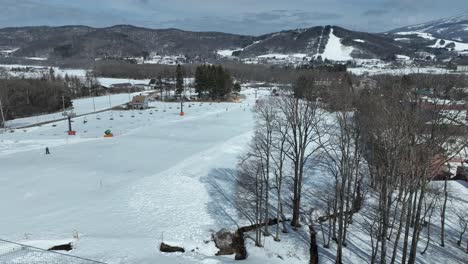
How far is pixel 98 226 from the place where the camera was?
19344mm

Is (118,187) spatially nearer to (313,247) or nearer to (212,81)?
(313,247)

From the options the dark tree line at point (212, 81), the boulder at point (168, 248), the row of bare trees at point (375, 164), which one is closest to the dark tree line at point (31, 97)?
the dark tree line at point (212, 81)

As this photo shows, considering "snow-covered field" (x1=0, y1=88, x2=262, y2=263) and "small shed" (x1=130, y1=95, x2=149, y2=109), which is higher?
"small shed" (x1=130, y1=95, x2=149, y2=109)

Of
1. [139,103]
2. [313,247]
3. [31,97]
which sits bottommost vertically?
[313,247]

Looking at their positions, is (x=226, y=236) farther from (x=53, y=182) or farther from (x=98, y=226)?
(x=53, y=182)

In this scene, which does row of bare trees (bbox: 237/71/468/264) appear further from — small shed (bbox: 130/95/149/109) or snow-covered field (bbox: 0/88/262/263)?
small shed (bbox: 130/95/149/109)

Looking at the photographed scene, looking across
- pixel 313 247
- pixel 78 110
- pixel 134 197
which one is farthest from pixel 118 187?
Result: pixel 78 110

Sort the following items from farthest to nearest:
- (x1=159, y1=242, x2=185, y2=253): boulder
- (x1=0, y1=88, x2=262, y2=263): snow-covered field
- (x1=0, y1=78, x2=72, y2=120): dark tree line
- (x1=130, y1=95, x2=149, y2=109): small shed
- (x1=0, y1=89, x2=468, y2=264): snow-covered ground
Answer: (x1=130, y1=95, x2=149, y2=109): small shed < (x1=0, y1=78, x2=72, y2=120): dark tree line < (x1=0, y1=88, x2=262, y2=263): snow-covered field < (x1=0, y1=89, x2=468, y2=264): snow-covered ground < (x1=159, y1=242, x2=185, y2=253): boulder

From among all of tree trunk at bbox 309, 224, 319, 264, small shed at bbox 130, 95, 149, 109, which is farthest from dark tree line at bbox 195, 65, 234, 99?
tree trunk at bbox 309, 224, 319, 264

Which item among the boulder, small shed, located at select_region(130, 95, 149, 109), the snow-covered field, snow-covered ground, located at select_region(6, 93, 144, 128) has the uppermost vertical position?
small shed, located at select_region(130, 95, 149, 109)

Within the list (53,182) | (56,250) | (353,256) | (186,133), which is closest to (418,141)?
(353,256)

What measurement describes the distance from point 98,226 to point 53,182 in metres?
9.25

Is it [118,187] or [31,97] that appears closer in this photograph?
[118,187]

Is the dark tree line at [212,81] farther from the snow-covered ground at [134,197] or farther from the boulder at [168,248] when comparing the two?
the boulder at [168,248]
